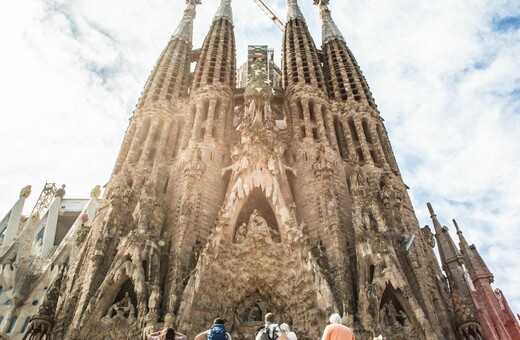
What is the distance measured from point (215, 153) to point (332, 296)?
9128 mm

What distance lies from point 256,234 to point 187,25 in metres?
20.8

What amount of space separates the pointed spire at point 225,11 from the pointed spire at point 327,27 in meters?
6.59

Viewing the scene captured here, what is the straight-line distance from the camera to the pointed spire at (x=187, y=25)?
95.9ft

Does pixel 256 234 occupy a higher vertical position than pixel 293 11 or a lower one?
lower

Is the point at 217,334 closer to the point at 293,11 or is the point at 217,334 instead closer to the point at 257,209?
the point at 257,209

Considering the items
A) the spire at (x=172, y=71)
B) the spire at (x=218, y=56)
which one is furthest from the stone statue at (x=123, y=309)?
the spire at (x=218, y=56)

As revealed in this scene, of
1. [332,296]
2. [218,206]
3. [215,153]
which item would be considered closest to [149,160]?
[215,153]

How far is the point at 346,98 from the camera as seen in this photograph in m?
23.7

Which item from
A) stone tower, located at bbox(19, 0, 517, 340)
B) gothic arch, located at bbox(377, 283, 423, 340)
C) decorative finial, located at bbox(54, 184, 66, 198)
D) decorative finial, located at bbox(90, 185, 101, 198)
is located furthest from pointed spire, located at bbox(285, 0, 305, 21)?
gothic arch, located at bbox(377, 283, 423, 340)

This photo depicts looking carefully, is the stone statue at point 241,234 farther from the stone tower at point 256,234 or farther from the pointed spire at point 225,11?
the pointed spire at point 225,11

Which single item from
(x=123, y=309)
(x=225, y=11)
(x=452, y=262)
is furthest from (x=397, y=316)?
(x=225, y=11)

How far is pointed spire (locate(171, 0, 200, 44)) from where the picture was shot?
2924cm

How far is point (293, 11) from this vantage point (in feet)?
105

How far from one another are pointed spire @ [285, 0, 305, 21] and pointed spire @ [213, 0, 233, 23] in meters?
4.12
